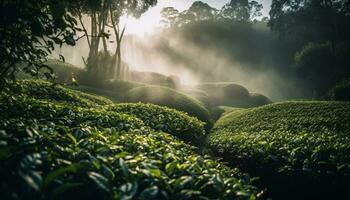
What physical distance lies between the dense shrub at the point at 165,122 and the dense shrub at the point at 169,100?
5.91m

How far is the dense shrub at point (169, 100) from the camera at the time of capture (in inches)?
710

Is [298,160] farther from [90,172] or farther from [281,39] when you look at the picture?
[281,39]

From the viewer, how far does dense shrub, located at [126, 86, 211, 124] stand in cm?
1803

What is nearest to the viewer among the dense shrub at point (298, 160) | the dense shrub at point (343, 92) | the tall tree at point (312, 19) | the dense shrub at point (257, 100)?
the dense shrub at point (298, 160)

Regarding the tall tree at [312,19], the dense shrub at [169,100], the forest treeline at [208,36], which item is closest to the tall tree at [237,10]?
the forest treeline at [208,36]

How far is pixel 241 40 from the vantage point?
2667 inches

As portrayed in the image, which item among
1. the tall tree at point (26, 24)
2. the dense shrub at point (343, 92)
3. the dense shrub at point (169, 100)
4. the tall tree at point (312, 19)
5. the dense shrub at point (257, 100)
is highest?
the tall tree at point (312, 19)

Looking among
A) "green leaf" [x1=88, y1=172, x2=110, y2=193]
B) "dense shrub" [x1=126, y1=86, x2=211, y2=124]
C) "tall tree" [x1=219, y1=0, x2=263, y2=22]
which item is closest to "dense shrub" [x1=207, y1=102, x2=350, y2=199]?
"green leaf" [x1=88, y1=172, x2=110, y2=193]

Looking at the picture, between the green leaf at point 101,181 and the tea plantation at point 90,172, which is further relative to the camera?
the green leaf at point 101,181

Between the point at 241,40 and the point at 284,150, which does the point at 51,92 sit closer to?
the point at 284,150

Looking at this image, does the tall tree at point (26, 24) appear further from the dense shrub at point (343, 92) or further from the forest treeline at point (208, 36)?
the dense shrub at point (343, 92)

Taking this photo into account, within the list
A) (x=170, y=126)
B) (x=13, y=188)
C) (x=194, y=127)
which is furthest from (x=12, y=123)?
(x=194, y=127)

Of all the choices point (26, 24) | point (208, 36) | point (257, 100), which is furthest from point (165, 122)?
point (208, 36)

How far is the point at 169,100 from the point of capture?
1873 cm
